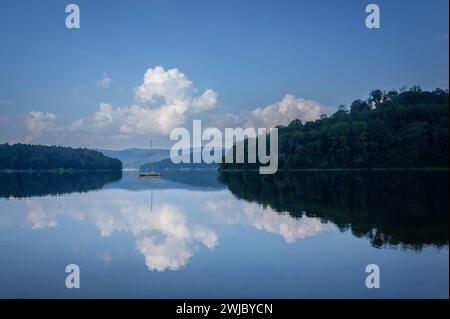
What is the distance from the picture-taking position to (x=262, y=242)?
74.5 ft

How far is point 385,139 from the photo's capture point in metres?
130

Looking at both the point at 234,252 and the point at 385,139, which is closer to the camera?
the point at 234,252

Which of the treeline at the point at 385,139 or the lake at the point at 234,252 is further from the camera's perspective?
the treeline at the point at 385,139

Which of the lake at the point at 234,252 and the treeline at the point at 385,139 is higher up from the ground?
the treeline at the point at 385,139

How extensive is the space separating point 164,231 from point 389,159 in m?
117

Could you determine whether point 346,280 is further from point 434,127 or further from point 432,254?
point 434,127

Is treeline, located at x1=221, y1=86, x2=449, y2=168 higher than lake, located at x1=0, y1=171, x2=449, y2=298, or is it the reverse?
treeline, located at x1=221, y1=86, x2=449, y2=168

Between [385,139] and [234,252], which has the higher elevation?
[385,139]

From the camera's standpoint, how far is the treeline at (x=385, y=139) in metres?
121

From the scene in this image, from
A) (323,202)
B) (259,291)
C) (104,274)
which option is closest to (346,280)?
(259,291)

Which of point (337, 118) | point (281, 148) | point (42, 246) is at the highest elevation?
point (337, 118)

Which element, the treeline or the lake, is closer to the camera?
the lake

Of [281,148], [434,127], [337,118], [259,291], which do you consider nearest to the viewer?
[259,291]

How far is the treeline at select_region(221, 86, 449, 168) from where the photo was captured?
121125mm
